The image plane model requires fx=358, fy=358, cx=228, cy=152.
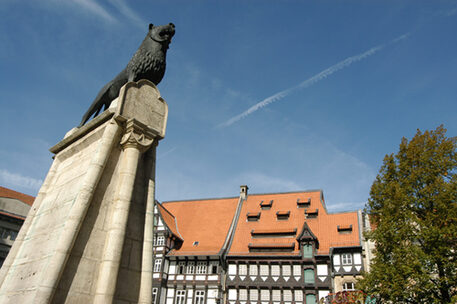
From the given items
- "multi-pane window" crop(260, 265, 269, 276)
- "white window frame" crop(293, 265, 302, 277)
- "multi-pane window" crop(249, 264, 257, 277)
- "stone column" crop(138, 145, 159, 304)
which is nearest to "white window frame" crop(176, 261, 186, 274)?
"multi-pane window" crop(249, 264, 257, 277)

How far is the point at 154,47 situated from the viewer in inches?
315

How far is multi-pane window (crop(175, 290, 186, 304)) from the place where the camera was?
110ft

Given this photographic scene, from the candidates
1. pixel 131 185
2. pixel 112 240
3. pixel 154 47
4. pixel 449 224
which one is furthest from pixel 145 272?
pixel 449 224

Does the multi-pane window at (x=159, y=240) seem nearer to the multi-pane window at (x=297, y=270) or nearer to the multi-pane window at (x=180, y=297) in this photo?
the multi-pane window at (x=180, y=297)

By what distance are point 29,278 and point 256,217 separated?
109 feet

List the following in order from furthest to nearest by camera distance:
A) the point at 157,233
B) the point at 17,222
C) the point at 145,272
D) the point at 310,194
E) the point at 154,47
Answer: the point at 310,194, the point at 157,233, the point at 17,222, the point at 154,47, the point at 145,272

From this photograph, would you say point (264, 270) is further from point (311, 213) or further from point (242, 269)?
point (311, 213)

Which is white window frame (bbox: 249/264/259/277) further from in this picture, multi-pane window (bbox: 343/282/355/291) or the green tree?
the green tree

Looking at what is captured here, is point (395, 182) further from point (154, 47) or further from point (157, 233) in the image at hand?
point (157, 233)

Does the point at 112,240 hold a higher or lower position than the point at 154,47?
lower

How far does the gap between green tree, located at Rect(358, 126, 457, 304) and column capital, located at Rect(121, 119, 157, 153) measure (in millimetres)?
14553

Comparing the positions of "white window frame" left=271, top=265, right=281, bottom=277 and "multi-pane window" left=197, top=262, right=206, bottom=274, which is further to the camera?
"multi-pane window" left=197, top=262, right=206, bottom=274

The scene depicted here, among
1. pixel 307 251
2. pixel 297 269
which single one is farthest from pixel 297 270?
pixel 307 251

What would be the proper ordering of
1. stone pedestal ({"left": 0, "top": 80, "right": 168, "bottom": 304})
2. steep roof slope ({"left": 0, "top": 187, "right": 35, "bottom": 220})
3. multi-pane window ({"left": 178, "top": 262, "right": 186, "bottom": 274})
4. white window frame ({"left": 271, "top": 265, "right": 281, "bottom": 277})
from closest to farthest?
1. stone pedestal ({"left": 0, "top": 80, "right": 168, "bottom": 304})
2. white window frame ({"left": 271, "top": 265, "right": 281, "bottom": 277})
3. steep roof slope ({"left": 0, "top": 187, "right": 35, "bottom": 220})
4. multi-pane window ({"left": 178, "top": 262, "right": 186, "bottom": 274})
